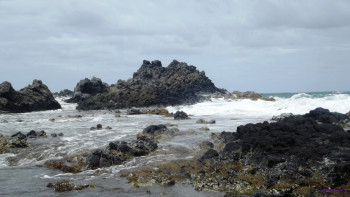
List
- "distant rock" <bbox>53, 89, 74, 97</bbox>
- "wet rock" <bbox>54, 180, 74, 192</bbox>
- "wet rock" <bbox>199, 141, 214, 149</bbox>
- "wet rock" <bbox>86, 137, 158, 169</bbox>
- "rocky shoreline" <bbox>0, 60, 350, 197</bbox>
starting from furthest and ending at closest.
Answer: "distant rock" <bbox>53, 89, 74, 97</bbox> < "wet rock" <bbox>199, 141, 214, 149</bbox> < "wet rock" <bbox>86, 137, 158, 169</bbox> < "wet rock" <bbox>54, 180, 74, 192</bbox> < "rocky shoreline" <bbox>0, 60, 350, 197</bbox>

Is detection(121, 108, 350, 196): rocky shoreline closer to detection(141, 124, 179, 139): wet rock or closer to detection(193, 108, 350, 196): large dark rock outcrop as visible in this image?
detection(193, 108, 350, 196): large dark rock outcrop

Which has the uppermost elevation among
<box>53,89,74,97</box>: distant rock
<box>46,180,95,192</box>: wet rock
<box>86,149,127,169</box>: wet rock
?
<box>53,89,74,97</box>: distant rock

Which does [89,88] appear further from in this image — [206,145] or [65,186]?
[65,186]

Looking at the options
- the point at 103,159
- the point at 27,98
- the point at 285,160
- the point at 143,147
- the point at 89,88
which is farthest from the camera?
the point at 89,88

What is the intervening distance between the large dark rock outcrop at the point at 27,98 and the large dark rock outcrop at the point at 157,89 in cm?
626

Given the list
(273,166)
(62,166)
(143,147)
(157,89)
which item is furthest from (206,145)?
(157,89)

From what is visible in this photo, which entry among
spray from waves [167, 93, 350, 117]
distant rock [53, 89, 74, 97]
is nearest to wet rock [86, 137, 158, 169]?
spray from waves [167, 93, 350, 117]

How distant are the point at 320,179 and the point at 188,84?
57222 mm

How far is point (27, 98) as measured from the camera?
5625 cm

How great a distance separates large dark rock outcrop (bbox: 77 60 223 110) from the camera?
197 ft

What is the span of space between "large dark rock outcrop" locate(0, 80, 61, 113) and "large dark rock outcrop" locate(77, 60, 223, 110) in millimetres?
6260

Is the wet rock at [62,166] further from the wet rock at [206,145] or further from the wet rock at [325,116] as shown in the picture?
the wet rock at [325,116]

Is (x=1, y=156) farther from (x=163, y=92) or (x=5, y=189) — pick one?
(x=163, y=92)

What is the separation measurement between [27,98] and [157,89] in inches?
925
